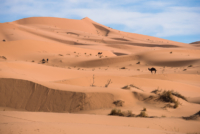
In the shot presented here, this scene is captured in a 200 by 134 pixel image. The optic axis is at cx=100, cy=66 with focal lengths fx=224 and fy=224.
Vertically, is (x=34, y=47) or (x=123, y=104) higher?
(x=34, y=47)

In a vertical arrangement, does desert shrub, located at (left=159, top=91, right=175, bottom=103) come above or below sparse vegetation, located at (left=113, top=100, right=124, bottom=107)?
above

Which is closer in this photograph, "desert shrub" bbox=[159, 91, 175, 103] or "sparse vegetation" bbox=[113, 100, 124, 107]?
"sparse vegetation" bbox=[113, 100, 124, 107]

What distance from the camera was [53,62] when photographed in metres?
29.0

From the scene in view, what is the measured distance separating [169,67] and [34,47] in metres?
20.9

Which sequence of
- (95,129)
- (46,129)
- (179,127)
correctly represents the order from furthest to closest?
1. (179,127)
2. (95,129)
3. (46,129)

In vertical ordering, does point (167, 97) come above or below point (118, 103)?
above

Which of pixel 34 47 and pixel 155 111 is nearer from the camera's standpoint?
pixel 155 111

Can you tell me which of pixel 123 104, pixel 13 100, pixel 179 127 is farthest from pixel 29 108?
pixel 179 127

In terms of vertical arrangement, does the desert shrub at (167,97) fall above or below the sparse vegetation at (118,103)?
above

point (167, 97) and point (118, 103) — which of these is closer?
point (118, 103)

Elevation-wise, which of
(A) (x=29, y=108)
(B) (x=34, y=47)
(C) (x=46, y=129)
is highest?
(B) (x=34, y=47)

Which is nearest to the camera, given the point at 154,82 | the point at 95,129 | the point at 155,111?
the point at 95,129

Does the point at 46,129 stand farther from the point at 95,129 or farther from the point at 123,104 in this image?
the point at 123,104

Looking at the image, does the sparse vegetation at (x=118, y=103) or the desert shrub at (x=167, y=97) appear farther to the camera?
the desert shrub at (x=167, y=97)
